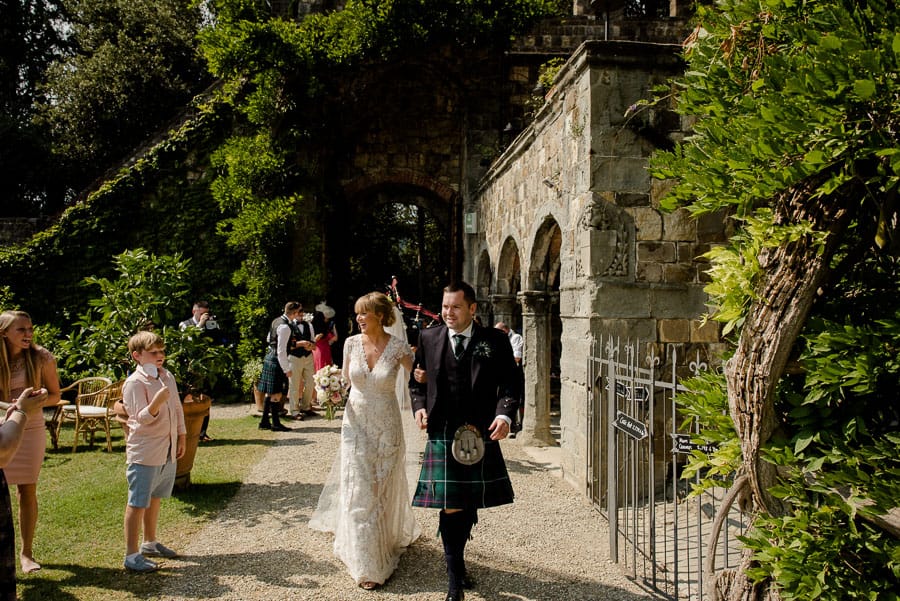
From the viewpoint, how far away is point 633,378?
13.1 feet

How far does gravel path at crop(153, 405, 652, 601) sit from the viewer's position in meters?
3.69

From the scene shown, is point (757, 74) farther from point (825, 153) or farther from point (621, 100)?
point (621, 100)

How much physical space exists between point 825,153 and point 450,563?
9.32 ft

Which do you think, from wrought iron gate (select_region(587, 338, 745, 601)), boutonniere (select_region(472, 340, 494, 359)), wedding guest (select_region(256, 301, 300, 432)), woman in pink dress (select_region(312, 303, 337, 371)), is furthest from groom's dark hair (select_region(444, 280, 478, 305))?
woman in pink dress (select_region(312, 303, 337, 371))

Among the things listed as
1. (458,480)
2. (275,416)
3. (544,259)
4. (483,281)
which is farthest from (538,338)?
(483,281)

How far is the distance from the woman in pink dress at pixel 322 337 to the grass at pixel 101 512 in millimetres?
2747

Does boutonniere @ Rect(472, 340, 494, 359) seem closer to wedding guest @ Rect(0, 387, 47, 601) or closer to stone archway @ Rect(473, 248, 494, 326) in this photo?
wedding guest @ Rect(0, 387, 47, 601)

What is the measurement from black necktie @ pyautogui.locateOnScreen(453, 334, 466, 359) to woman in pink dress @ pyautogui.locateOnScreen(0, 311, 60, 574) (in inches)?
102

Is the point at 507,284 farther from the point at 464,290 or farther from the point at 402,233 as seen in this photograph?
the point at 402,233

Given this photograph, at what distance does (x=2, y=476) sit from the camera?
9.29 ft

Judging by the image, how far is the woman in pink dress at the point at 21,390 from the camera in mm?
3891

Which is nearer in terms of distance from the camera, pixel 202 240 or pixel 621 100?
pixel 621 100

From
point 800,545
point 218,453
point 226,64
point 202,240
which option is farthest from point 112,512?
point 226,64

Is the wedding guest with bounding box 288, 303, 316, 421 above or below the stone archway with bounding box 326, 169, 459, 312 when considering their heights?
below
